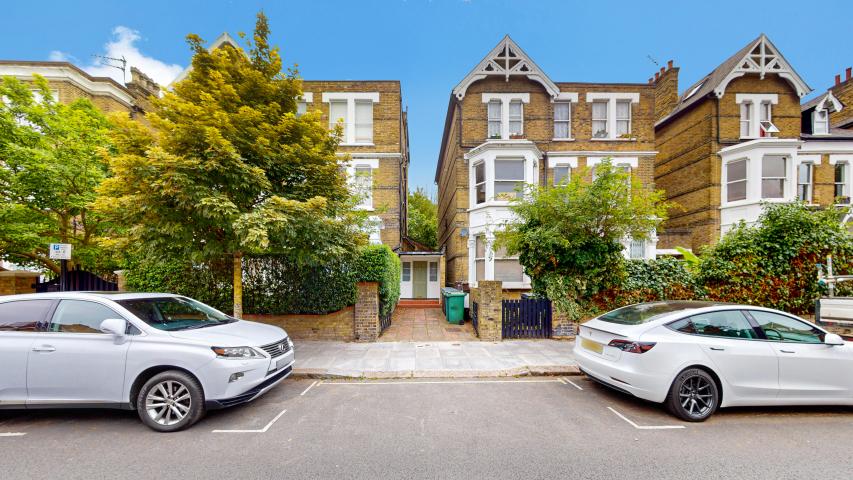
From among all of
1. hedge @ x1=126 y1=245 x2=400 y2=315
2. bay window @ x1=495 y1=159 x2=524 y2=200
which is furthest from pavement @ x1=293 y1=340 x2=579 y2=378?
bay window @ x1=495 y1=159 x2=524 y2=200

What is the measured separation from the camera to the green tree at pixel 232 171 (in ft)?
18.2

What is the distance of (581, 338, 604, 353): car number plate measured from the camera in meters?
4.74

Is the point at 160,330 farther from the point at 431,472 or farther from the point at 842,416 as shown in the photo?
the point at 842,416

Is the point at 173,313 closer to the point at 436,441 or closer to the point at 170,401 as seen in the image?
the point at 170,401

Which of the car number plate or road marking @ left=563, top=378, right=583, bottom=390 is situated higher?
the car number plate

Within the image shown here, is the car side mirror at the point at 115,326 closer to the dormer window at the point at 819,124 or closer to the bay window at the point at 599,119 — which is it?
the bay window at the point at 599,119

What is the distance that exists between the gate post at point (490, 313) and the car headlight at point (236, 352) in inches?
216

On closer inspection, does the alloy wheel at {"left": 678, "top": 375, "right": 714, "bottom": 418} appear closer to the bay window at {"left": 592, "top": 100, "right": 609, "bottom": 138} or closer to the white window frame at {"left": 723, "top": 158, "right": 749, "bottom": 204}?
the bay window at {"left": 592, "top": 100, "right": 609, "bottom": 138}

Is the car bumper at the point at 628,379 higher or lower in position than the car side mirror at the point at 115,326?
lower

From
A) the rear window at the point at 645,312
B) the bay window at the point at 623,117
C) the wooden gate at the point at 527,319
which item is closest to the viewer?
the rear window at the point at 645,312

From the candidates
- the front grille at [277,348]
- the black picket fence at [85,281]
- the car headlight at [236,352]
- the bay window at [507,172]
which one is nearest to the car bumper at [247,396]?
the front grille at [277,348]

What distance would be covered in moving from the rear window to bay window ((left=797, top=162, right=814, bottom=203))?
59.0ft

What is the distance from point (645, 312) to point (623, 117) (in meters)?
13.4

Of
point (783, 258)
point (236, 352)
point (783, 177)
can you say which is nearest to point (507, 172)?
point (783, 258)
